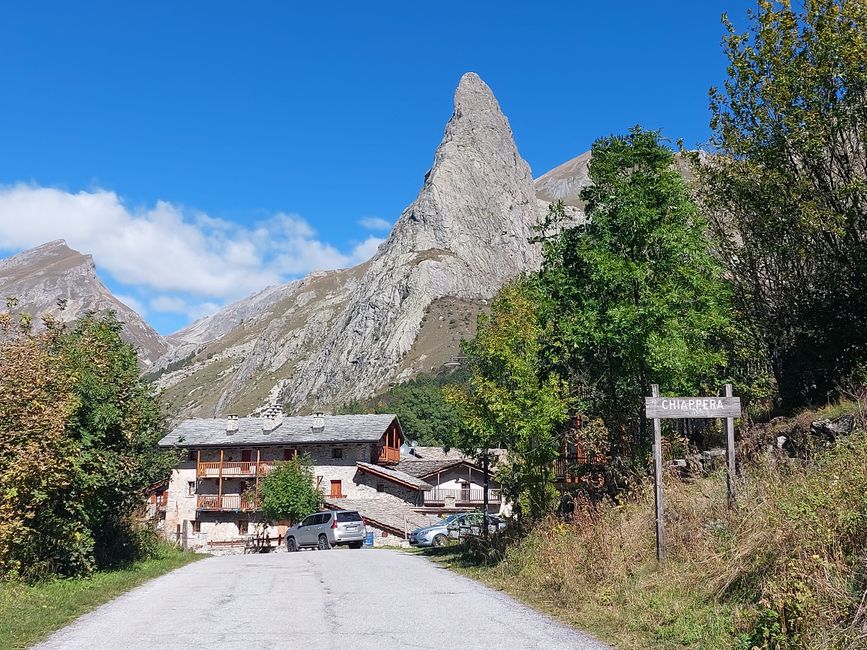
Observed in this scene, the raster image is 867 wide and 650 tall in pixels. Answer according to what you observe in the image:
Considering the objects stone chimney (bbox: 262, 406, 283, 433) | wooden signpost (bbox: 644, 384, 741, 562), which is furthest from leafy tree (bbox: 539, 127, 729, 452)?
stone chimney (bbox: 262, 406, 283, 433)

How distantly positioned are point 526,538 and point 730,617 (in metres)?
8.52

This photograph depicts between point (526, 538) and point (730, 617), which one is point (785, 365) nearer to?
point (526, 538)

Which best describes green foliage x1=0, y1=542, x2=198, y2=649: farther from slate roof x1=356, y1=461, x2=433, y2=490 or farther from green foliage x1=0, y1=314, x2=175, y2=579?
slate roof x1=356, y1=461, x2=433, y2=490

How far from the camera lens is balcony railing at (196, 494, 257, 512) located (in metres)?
51.6

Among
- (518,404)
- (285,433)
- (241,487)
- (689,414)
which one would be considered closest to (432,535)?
(518,404)

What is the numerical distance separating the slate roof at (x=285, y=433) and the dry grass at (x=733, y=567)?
4027 centimetres

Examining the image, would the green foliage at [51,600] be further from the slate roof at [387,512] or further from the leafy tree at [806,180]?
the slate roof at [387,512]

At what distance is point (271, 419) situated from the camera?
58281 mm

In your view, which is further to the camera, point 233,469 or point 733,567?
point 233,469

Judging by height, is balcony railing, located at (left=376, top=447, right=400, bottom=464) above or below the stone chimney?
below

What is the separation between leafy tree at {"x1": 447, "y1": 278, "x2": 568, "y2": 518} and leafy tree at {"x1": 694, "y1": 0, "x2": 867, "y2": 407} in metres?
5.80

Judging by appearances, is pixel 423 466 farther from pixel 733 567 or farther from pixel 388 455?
pixel 733 567

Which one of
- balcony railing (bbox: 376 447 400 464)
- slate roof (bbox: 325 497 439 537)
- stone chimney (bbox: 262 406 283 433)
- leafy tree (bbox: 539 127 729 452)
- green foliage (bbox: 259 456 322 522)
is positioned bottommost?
slate roof (bbox: 325 497 439 537)

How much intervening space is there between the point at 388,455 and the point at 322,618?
4617 centimetres
